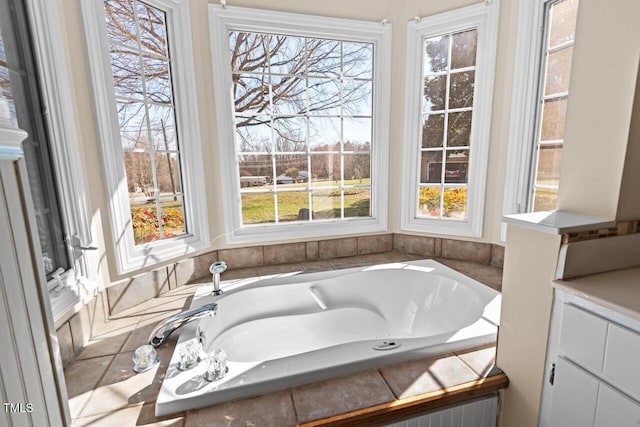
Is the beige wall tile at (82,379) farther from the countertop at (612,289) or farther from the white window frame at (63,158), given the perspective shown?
the countertop at (612,289)

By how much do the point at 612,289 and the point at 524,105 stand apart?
1448mm

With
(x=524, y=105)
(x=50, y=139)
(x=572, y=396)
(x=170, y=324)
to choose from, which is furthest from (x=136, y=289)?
(x=524, y=105)

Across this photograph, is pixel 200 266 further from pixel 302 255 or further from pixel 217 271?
pixel 302 255

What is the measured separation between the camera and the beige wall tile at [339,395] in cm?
99

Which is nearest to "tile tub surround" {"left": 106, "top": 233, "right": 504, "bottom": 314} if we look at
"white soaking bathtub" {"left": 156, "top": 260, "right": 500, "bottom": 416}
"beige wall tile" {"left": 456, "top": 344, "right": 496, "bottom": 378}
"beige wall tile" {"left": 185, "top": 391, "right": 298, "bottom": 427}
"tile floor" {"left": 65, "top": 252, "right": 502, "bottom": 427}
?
"white soaking bathtub" {"left": 156, "top": 260, "right": 500, "bottom": 416}

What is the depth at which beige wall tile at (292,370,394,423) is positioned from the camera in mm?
988

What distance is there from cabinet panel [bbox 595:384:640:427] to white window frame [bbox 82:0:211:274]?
2.03 meters

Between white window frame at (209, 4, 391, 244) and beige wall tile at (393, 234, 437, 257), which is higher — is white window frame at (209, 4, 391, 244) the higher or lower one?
the higher one

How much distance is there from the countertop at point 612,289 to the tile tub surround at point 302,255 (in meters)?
1.25

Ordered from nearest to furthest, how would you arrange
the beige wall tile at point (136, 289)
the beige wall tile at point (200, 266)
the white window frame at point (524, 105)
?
the beige wall tile at point (136, 289)
the white window frame at point (524, 105)
the beige wall tile at point (200, 266)

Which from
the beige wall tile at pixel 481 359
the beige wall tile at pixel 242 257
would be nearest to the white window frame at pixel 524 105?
the beige wall tile at pixel 481 359

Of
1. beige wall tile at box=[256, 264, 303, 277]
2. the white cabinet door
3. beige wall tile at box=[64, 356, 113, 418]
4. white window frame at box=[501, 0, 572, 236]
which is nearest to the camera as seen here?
the white cabinet door

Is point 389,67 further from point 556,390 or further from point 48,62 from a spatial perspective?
point 556,390

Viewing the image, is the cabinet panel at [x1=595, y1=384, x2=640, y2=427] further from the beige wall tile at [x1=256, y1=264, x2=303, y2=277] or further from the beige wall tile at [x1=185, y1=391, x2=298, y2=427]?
the beige wall tile at [x1=256, y1=264, x2=303, y2=277]
